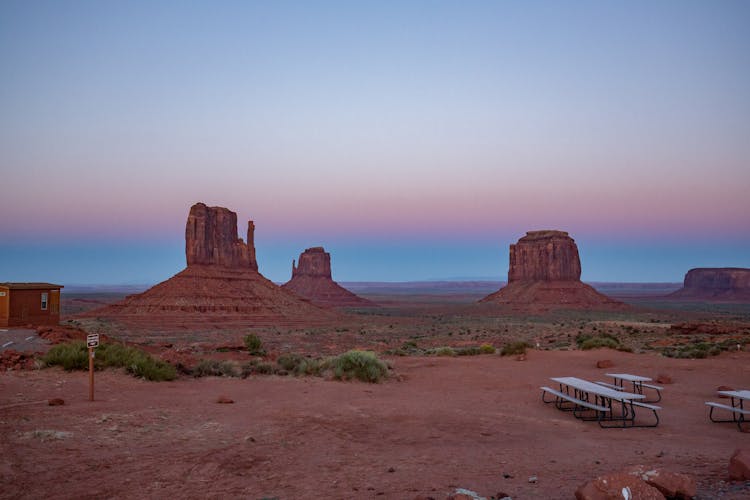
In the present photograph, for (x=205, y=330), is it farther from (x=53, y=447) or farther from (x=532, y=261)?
(x=532, y=261)

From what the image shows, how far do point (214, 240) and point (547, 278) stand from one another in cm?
5974

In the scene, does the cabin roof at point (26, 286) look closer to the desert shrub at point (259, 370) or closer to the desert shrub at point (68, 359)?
the desert shrub at point (68, 359)

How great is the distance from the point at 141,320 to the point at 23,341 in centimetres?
3708

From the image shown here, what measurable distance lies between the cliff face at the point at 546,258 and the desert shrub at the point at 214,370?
3488 inches

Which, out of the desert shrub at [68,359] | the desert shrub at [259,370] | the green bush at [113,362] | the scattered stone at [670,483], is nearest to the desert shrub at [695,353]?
the desert shrub at [259,370]

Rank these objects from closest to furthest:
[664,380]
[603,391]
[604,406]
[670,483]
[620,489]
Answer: [620,489]
[670,483]
[603,391]
[604,406]
[664,380]

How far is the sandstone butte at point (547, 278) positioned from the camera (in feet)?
291

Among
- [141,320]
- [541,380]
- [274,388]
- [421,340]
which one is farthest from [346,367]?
[141,320]

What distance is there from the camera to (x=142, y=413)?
1012 centimetres

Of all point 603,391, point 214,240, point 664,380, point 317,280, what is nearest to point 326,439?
point 603,391

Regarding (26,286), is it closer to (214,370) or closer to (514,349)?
(214,370)

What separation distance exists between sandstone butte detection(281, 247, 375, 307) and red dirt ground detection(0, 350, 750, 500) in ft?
337

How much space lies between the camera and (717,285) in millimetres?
143000

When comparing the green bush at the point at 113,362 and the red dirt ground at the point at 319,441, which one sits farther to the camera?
the green bush at the point at 113,362
